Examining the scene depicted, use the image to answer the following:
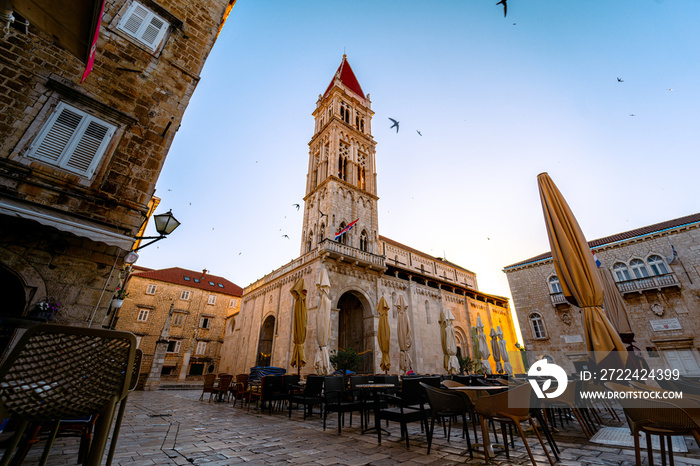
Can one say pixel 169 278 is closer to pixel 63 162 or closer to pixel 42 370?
pixel 63 162

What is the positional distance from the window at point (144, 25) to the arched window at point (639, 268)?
2480 centimetres

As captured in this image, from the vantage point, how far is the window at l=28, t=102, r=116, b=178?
5035 mm

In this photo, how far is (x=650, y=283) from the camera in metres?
15.1

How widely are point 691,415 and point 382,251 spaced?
2152 centimetres

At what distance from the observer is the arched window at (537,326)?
18.0m

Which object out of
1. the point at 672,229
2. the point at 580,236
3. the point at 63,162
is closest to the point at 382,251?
the point at 672,229

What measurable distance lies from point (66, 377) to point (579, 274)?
6073 millimetres

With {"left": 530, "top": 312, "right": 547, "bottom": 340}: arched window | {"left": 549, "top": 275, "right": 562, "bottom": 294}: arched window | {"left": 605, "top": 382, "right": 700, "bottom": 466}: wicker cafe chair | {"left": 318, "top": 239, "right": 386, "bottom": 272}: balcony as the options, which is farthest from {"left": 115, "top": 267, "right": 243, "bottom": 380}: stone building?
{"left": 549, "top": 275, "right": 562, "bottom": 294}: arched window

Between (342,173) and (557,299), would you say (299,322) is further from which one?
(557,299)

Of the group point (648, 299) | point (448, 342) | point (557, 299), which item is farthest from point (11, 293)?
point (648, 299)

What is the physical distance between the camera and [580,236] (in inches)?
186

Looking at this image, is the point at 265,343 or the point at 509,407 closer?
the point at 509,407

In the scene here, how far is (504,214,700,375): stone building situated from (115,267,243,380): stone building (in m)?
27.2

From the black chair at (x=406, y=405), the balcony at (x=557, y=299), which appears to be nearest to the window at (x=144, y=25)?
the black chair at (x=406, y=405)
